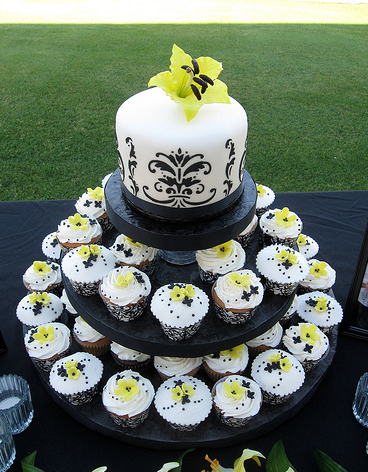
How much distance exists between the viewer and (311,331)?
2557mm

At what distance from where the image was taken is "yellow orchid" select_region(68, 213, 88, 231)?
8.53 ft

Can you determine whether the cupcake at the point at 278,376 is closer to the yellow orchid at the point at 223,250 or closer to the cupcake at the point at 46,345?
the yellow orchid at the point at 223,250

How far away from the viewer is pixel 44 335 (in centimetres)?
247

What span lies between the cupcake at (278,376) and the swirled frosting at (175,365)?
1.15 ft

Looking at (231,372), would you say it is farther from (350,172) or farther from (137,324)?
(350,172)

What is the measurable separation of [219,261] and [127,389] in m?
0.84

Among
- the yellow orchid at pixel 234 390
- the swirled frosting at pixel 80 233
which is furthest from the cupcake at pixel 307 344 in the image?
the swirled frosting at pixel 80 233

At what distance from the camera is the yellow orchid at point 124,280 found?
2.20 metres

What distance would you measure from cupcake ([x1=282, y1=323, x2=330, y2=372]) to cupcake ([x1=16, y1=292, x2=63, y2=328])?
1.46 m

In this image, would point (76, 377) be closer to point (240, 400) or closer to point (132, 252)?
point (132, 252)

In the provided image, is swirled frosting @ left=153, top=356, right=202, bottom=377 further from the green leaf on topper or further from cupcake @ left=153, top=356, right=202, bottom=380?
the green leaf on topper

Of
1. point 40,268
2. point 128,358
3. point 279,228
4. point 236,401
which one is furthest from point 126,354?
point 279,228

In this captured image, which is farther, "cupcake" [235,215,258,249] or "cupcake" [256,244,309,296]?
"cupcake" [235,215,258,249]

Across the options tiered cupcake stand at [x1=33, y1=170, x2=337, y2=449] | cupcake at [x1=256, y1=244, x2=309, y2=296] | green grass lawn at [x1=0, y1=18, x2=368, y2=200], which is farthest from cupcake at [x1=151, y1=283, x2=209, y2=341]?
green grass lawn at [x1=0, y1=18, x2=368, y2=200]
